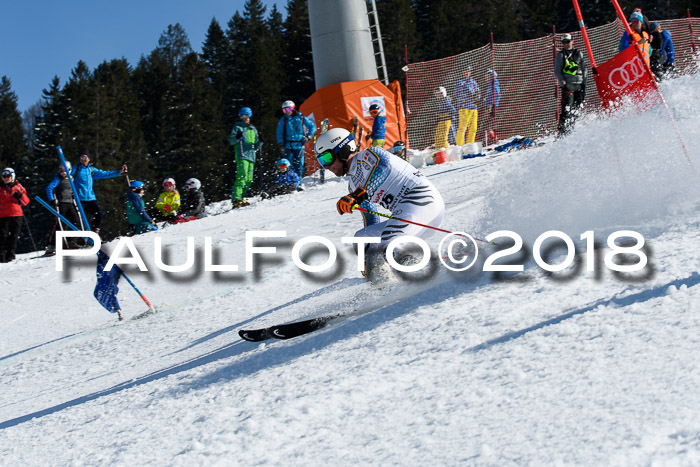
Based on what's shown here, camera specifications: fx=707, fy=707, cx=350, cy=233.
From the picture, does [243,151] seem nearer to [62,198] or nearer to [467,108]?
[62,198]

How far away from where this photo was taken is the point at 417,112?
17031mm

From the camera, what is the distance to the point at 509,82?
17.0 metres

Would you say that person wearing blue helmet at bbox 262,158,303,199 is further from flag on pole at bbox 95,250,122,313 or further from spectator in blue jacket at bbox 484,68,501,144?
flag on pole at bbox 95,250,122,313

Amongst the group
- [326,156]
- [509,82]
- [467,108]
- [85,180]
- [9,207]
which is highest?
[509,82]

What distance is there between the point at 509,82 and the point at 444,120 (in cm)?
221

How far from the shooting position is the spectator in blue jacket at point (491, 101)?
15.5 metres

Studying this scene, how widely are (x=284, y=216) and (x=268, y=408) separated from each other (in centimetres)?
760

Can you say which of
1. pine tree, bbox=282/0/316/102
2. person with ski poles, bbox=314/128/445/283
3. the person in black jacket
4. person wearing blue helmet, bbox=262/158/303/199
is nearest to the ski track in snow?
person with ski poles, bbox=314/128/445/283

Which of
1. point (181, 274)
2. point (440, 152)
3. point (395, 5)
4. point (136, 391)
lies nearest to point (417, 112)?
point (440, 152)

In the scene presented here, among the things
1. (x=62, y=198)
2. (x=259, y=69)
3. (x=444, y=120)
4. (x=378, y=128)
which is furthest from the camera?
(x=259, y=69)

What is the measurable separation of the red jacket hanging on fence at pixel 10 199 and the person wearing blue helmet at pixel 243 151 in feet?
12.1

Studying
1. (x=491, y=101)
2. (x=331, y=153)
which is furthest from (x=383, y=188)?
(x=491, y=101)

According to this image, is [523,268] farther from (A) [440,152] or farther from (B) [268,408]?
(A) [440,152]

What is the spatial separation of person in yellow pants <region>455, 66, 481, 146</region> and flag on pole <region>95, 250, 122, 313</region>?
9.91 meters
